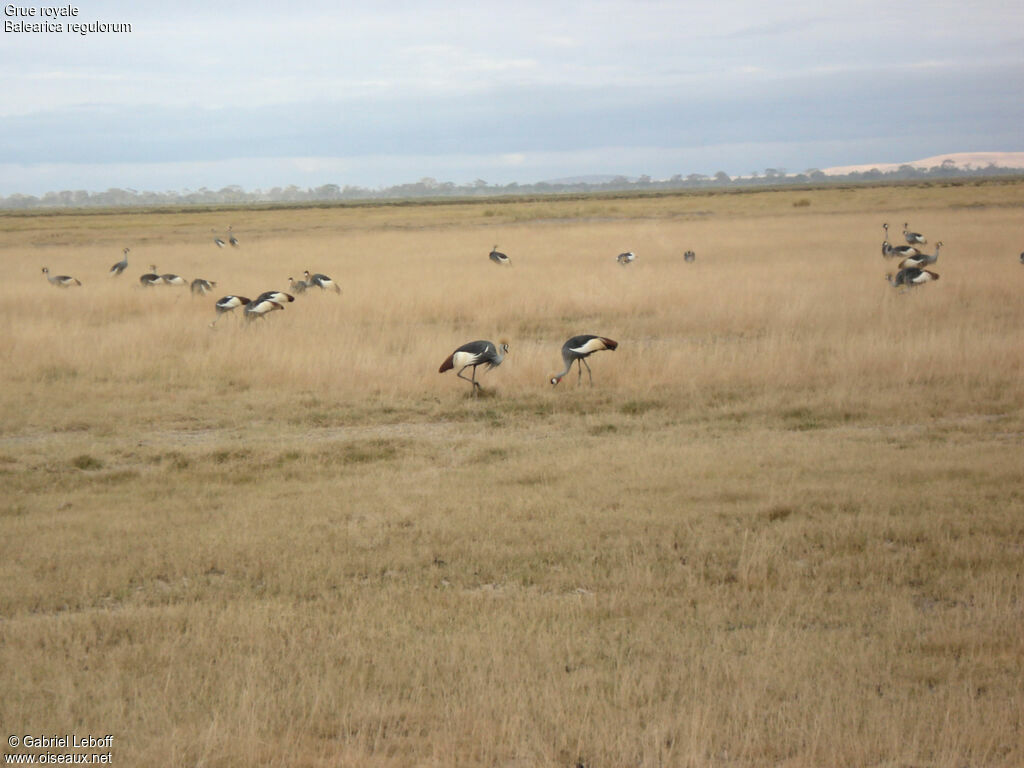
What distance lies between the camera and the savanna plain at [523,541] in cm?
420

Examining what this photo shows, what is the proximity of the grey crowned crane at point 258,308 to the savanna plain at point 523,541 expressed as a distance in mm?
345

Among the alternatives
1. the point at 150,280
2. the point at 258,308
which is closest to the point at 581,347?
the point at 258,308

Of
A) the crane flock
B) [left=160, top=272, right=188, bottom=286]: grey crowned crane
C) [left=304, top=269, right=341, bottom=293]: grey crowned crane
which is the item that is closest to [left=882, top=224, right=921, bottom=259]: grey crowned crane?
the crane flock

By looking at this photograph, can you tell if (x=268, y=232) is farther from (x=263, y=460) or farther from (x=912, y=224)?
(x=263, y=460)

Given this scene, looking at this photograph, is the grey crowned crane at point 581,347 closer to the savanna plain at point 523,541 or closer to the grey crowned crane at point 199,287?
the savanna plain at point 523,541

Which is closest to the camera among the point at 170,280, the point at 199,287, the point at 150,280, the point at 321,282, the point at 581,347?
the point at 581,347

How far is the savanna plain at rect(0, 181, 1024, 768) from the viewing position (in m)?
4.20

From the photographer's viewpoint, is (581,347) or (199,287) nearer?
(581,347)

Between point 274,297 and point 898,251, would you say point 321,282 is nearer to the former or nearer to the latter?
point 274,297

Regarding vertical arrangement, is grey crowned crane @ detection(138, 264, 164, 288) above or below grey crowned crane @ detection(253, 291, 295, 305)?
above

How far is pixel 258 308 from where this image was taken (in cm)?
1717

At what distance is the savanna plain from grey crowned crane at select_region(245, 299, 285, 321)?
345 millimetres

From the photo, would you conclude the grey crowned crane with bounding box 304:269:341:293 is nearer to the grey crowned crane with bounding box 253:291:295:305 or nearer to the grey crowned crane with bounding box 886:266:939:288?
the grey crowned crane with bounding box 253:291:295:305

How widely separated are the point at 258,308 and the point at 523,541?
461 inches
